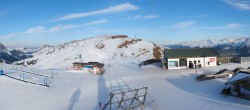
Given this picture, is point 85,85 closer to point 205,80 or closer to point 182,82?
point 182,82

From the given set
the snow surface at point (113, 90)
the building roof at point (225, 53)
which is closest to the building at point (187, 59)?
the building roof at point (225, 53)

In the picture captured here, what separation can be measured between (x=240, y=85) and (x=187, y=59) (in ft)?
88.4

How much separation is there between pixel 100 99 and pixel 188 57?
31.0m

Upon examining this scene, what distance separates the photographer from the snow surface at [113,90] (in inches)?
1129

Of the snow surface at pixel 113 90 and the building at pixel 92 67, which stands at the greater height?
the building at pixel 92 67

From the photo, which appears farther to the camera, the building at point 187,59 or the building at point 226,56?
the building at point 226,56

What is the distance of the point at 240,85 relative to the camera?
31000 millimetres

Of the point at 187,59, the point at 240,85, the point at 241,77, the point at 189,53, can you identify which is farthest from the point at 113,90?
the point at 189,53

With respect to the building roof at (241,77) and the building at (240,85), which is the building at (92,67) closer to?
the building at (240,85)

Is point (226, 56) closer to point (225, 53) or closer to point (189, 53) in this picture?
point (225, 53)

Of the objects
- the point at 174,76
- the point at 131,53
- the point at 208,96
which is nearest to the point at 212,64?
the point at 174,76

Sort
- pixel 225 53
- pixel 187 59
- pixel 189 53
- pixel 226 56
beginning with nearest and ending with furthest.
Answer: pixel 187 59
pixel 189 53
pixel 226 56
pixel 225 53

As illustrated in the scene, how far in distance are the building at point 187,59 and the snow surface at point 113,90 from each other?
9788mm

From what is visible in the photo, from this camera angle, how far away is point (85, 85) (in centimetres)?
4147
